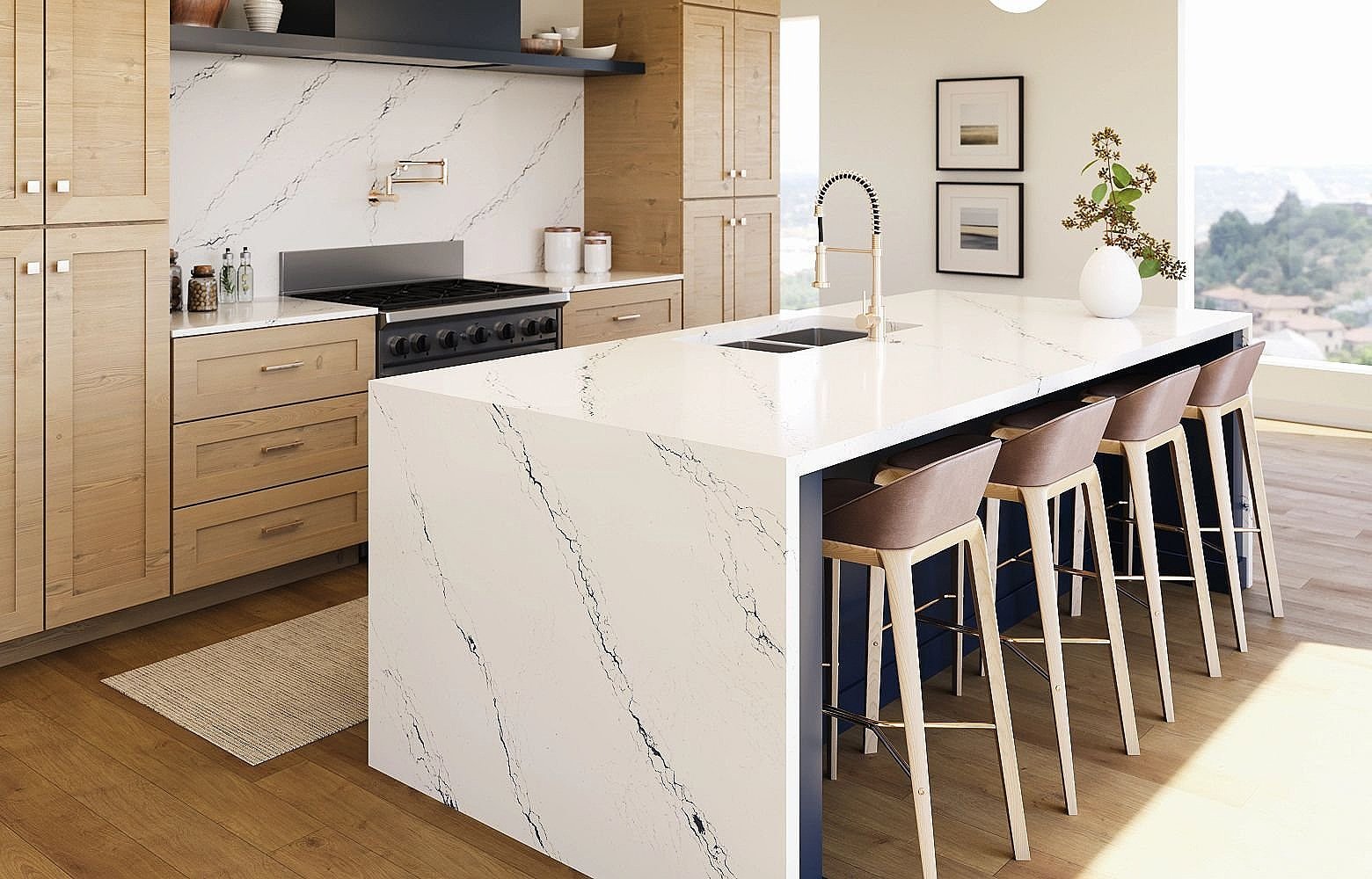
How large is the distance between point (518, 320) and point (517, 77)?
4.56 feet

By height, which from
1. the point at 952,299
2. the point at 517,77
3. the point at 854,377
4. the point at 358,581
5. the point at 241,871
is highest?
the point at 517,77

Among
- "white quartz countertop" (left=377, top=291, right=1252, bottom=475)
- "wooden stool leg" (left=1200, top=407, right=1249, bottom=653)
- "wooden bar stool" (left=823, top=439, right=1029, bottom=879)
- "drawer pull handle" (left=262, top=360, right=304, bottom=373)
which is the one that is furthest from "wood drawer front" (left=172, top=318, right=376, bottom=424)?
"wooden stool leg" (left=1200, top=407, right=1249, bottom=653)

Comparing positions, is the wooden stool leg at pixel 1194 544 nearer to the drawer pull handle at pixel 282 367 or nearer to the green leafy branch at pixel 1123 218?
the green leafy branch at pixel 1123 218

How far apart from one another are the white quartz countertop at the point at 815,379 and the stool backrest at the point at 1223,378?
103 millimetres

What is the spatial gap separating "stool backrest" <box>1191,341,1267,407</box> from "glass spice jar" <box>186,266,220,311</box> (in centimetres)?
318

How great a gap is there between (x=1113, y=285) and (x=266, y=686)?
112 inches

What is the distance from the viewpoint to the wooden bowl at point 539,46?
5.38m

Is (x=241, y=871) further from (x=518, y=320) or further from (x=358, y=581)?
(x=518, y=320)

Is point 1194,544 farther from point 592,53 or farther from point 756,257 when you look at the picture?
point 592,53

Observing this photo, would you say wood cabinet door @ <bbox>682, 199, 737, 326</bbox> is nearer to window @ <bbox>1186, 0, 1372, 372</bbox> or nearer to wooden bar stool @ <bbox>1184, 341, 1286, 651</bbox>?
wooden bar stool @ <bbox>1184, 341, 1286, 651</bbox>

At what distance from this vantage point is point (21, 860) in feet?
8.41

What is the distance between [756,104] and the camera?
6.06 meters

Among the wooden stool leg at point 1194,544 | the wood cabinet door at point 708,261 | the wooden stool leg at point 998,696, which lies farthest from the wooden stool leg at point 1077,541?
the wood cabinet door at point 708,261

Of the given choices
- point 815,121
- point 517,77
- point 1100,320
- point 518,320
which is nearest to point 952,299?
point 1100,320
